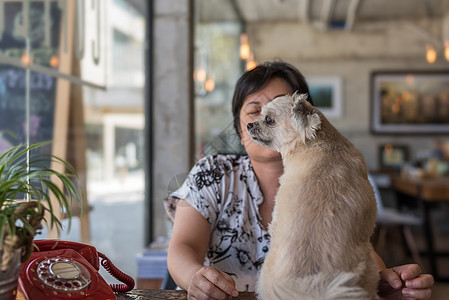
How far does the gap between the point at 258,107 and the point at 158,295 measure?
0.57 metres

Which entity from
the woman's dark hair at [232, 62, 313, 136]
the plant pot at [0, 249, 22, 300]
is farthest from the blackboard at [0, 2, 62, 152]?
the plant pot at [0, 249, 22, 300]

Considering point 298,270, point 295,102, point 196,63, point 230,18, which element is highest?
point 230,18

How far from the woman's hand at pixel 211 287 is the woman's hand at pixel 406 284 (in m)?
0.30

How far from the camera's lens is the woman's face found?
1.25 meters

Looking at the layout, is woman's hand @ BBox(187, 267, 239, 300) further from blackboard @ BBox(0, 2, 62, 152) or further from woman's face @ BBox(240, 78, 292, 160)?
blackboard @ BBox(0, 2, 62, 152)

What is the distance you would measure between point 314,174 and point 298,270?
0.17 m

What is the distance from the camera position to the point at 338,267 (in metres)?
0.72

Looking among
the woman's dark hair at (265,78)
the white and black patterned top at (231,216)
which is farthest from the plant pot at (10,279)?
the woman's dark hair at (265,78)

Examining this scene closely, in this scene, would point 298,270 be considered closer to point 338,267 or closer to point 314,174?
point 338,267

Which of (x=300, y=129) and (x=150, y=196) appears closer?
(x=300, y=129)

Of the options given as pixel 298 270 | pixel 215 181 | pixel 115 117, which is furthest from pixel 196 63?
pixel 298 270

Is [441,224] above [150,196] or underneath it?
underneath

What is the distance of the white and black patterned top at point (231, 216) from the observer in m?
1.29

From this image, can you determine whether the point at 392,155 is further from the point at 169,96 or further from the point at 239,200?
the point at 239,200
